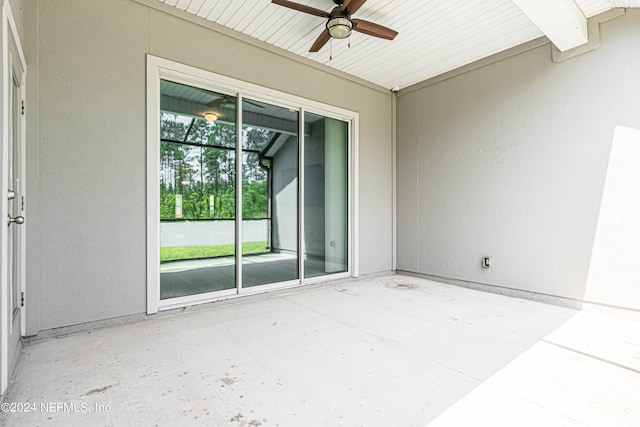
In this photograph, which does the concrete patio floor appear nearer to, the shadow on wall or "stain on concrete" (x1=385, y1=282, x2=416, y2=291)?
the shadow on wall

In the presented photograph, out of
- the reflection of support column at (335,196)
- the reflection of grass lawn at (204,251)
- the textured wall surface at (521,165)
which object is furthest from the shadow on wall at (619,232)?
the reflection of grass lawn at (204,251)

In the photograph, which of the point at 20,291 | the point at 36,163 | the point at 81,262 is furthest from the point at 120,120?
the point at 20,291

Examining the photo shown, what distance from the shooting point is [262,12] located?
11.3ft

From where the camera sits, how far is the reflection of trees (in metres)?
3.41

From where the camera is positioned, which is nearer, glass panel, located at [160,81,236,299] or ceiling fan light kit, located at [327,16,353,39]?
ceiling fan light kit, located at [327,16,353,39]

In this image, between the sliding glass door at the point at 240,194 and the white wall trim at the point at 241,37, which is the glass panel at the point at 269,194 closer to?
the sliding glass door at the point at 240,194

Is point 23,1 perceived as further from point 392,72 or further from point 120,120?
point 392,72

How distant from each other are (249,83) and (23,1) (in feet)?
6.64

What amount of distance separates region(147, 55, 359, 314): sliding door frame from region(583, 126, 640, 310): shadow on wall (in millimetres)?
2907

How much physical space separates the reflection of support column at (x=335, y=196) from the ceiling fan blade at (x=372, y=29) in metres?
1.65

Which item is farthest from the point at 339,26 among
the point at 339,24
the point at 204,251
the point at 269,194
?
the point at 204,251

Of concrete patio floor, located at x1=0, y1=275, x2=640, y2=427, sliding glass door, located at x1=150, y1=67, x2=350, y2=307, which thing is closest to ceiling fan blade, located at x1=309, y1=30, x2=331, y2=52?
sliding glass door, located at x1=150, y1=67, x2=350, y2=307

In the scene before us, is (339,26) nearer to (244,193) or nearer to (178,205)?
(244,193)

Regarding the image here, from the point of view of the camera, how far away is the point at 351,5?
301cm
